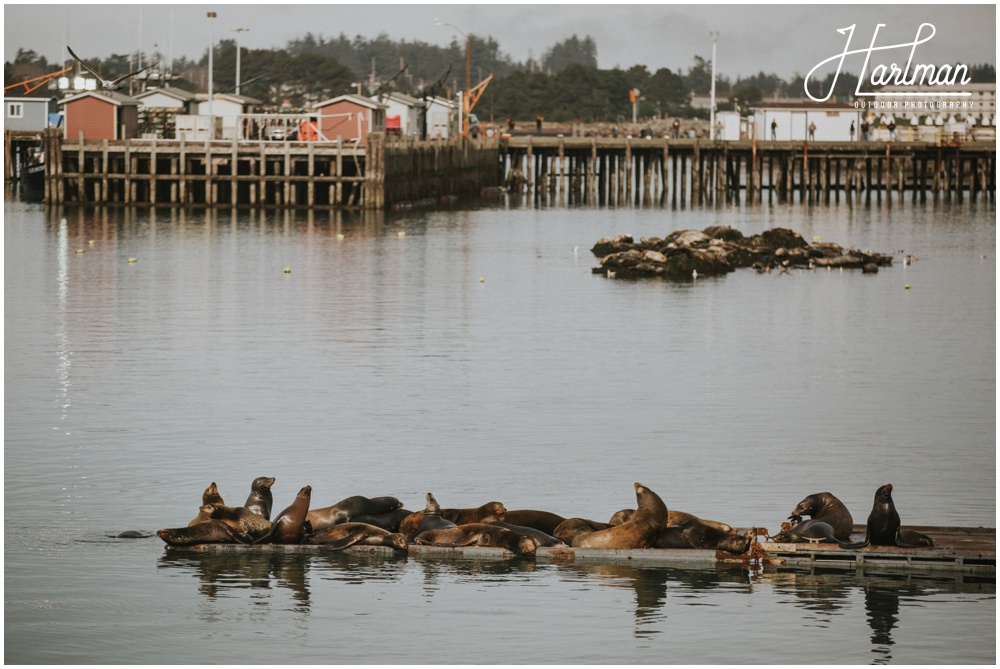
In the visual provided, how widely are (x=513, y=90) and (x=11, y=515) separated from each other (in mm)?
105857

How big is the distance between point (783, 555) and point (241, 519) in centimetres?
430

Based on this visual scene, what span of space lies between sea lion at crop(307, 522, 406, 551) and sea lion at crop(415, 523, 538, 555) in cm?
21

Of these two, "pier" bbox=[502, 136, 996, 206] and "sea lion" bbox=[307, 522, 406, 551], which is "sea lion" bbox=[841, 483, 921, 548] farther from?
"pier" bbox=[502, 136, 996, 206]

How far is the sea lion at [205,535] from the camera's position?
13.5m

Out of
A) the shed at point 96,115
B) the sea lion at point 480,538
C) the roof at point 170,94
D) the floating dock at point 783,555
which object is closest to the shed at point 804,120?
the roof at point 170,94

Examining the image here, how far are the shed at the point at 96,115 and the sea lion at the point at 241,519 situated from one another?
51790mm

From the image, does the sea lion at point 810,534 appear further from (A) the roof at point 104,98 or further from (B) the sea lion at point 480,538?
(A) the roof at point 104,98

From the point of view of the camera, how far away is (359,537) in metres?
13.4

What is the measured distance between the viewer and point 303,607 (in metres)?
12.3

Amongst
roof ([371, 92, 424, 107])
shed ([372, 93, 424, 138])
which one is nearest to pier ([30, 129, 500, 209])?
shed ([372, 93, 424, 138])

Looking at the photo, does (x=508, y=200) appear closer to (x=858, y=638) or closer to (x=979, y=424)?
(x=979, y=424)

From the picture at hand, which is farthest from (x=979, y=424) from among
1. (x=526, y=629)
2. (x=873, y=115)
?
(x=873, y=115)

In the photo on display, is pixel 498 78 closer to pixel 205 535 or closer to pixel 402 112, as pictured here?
pixel 402 112

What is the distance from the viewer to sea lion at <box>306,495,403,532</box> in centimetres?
1380
